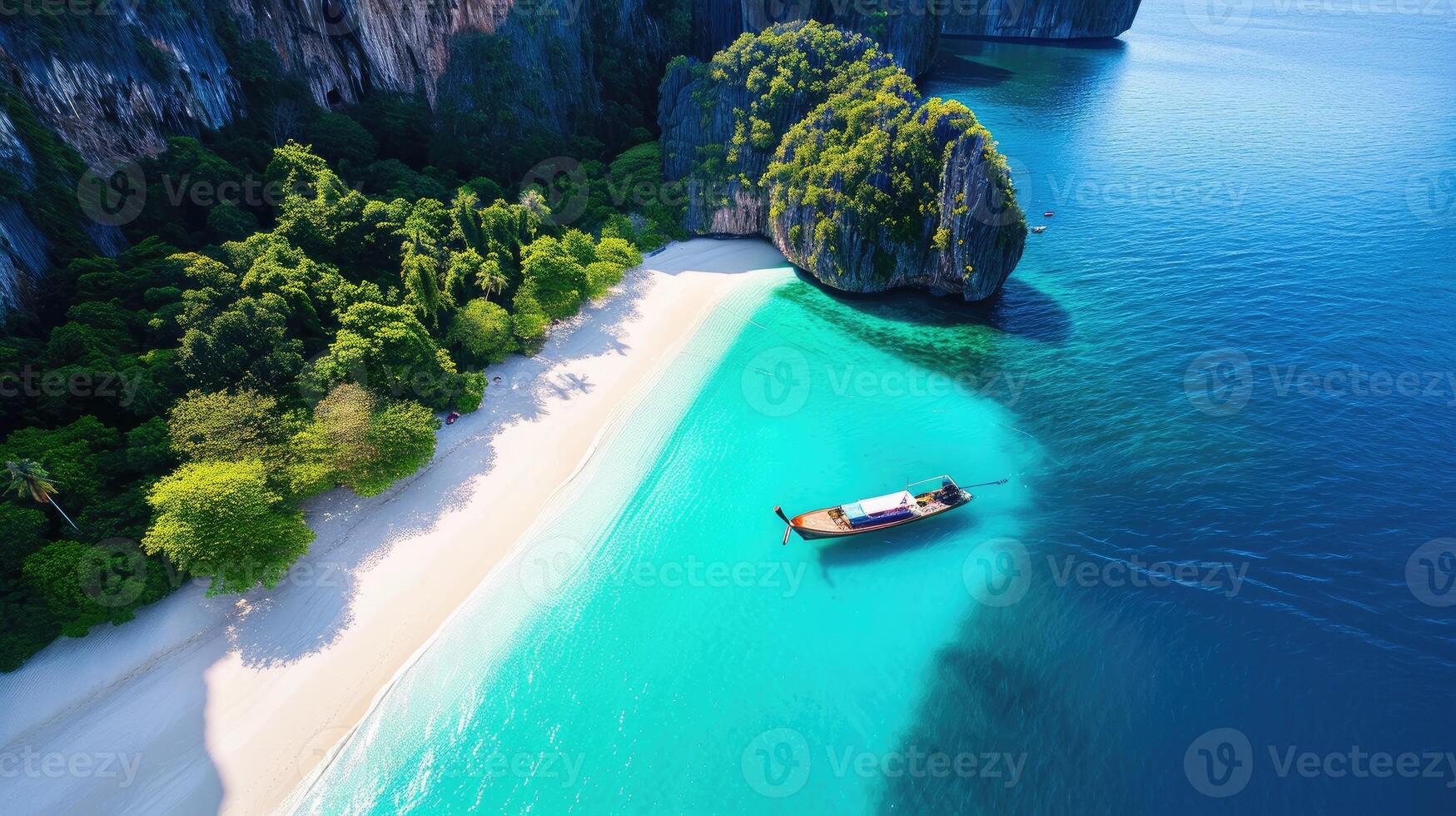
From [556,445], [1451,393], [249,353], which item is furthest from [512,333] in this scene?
[1451,393]

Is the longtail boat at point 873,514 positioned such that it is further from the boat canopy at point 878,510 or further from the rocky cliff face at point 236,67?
the rocky cliff face at point 236,67

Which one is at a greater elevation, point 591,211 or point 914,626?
point 591,211

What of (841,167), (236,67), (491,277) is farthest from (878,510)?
(236,67)

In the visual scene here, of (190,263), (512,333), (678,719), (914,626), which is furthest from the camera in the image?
(512,333)

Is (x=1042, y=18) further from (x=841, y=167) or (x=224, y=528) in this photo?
(x=224, y=528)

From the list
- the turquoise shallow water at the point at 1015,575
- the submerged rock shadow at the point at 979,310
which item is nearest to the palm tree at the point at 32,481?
the turquoise shallow water at the point at 1015,575

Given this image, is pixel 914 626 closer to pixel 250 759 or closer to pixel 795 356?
pixel 795 356
